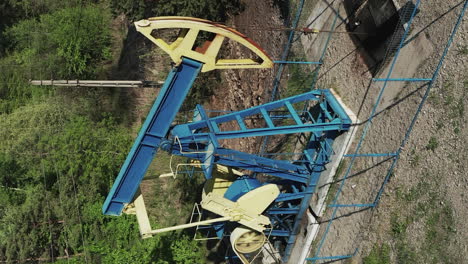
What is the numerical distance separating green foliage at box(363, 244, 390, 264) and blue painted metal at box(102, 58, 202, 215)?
154 inches

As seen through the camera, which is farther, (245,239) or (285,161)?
(285,161)

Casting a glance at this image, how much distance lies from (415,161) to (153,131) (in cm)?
397

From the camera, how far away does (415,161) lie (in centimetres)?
692

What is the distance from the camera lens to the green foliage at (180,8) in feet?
36.7

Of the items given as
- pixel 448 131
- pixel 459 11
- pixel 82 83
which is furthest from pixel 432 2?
pixel 82 83

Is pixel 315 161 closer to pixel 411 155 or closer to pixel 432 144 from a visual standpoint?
pixel 411 155

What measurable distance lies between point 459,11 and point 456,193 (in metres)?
2.47

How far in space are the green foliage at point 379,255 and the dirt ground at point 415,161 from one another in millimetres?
16

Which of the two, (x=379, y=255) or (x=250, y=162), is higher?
(x=250, y=162)

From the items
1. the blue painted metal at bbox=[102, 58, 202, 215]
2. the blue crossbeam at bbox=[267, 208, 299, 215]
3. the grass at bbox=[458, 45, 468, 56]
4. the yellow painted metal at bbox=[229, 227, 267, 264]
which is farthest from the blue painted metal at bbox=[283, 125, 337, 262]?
the blue painted metal at bbox=[102, 58, 202, 215]

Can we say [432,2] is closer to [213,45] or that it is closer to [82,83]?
[213,45]

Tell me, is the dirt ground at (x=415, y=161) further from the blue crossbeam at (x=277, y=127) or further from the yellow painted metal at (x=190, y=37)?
the yellow painted metal at (x=190, y=37)

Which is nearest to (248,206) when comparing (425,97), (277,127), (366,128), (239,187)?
(239,187)

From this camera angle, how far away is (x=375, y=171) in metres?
7.61
